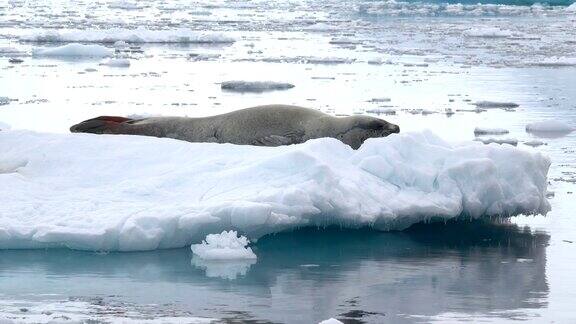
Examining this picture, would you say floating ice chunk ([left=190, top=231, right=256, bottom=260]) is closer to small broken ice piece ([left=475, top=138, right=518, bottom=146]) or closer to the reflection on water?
the reflection on water

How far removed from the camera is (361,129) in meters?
7.25

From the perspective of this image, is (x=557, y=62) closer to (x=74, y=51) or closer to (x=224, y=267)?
(x=74, y=51)

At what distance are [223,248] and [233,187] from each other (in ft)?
1.70

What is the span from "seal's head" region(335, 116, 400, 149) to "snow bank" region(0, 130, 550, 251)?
3.66 ft

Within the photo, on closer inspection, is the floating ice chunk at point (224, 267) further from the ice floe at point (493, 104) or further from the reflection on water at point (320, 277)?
the ice floe at point (493, 104)

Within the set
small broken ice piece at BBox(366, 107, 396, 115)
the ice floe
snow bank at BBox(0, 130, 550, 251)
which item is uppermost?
the ice floe

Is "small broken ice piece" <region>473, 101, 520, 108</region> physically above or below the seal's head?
above

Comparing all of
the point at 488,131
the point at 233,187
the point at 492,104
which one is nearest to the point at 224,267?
the point at 233,187

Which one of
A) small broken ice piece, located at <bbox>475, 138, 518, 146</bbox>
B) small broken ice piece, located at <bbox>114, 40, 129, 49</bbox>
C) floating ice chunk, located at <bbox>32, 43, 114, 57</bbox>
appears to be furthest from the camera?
small broken ice piece, located at <bbox>114, 40, 129, 49</bbox>

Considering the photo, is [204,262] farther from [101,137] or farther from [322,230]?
[101,137]

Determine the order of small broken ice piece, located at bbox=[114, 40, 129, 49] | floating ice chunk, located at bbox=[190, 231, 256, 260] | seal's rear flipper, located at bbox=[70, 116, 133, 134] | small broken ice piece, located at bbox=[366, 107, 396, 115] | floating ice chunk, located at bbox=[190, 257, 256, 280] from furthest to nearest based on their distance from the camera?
small broken ice piece, located at bbox=[114, 40, 129, 49]
small broken ice piece, located at bbox=[366, 107, 396, 115]
seal's rear flipper, located at bbox=[70, 116, 133, 134]
floating ice chunk, located at bbox=[190, 231, 256, 260]
floating ice chunk, located at bbox=[190, 257, 256, 280]

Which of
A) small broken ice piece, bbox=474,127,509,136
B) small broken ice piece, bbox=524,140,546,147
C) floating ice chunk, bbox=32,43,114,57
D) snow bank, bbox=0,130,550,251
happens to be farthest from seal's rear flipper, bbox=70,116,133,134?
floating ice chunk, bbox=32,43,114,57

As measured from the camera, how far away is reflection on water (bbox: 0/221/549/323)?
431 centimetres

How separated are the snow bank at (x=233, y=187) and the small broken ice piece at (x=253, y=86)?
7091 millimetres
